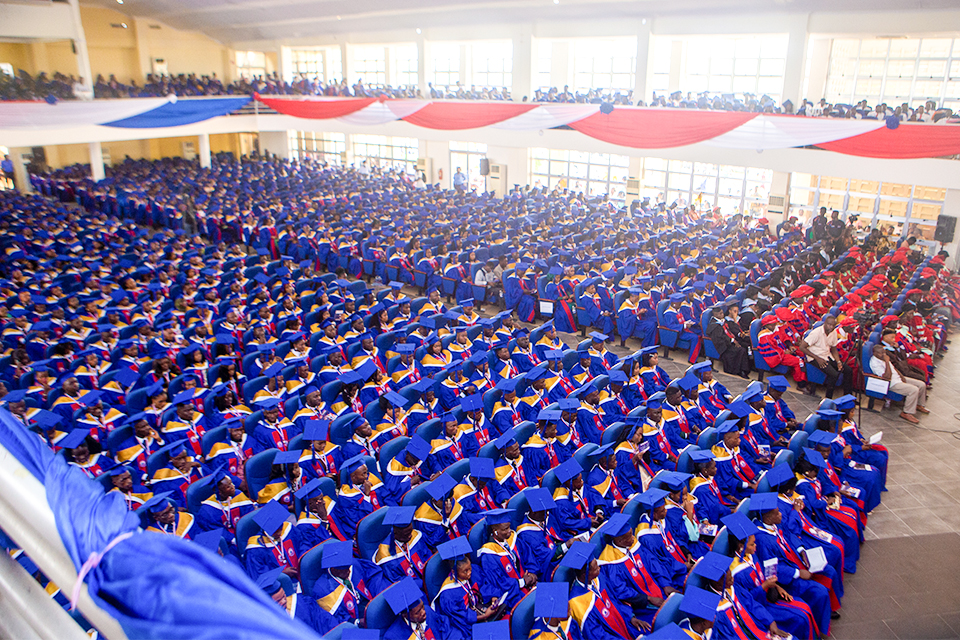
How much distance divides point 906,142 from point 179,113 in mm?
15329

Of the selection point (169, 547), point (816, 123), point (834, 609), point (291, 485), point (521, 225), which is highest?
point (816, 123)

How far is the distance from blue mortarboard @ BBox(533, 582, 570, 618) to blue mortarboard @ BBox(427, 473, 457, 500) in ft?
3.99

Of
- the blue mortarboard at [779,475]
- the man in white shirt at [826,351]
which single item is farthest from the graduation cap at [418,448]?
the man in white shirt at [826,351]

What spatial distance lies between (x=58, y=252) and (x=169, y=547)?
13.6 metres

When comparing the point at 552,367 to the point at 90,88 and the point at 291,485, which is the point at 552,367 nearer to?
the point at 291,485

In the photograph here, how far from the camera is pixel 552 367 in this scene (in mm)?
7594

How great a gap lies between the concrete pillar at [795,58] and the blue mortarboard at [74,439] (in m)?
15.9

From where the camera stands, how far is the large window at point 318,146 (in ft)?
87.2

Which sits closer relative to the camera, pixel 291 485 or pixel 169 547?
pixel 169 547

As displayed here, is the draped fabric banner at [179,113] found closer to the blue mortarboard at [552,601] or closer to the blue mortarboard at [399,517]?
the blue mortarboard at [399,517]

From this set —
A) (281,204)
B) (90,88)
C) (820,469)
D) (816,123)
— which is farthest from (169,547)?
(90,88)

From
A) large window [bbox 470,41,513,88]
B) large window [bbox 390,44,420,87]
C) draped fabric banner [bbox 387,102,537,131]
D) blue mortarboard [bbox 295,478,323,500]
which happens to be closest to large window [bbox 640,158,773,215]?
draped fabric banner [bbox 387,102,537,131]

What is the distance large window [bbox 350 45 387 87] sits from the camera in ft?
81.0

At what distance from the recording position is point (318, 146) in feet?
89.8
